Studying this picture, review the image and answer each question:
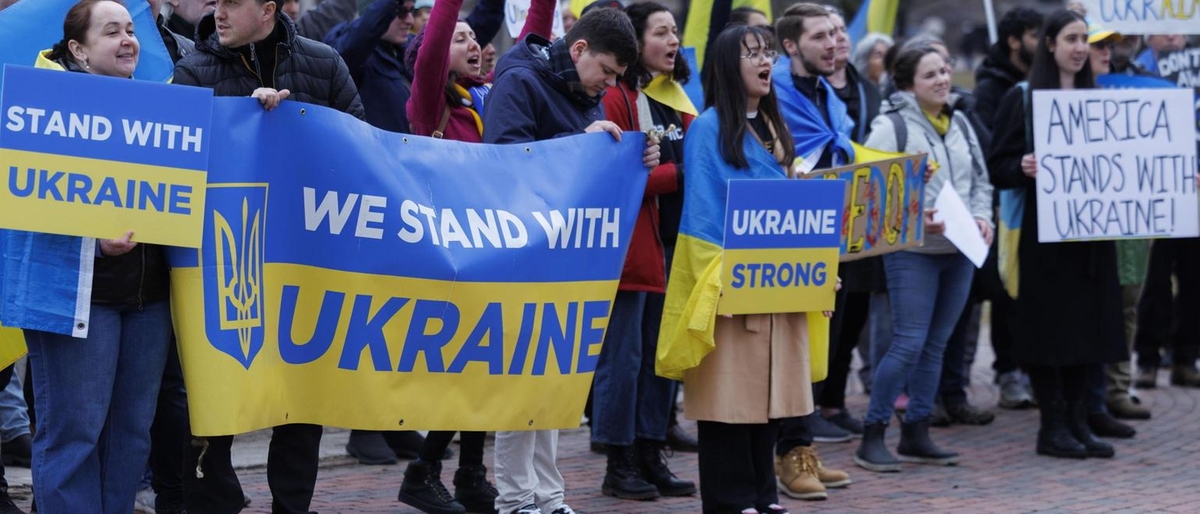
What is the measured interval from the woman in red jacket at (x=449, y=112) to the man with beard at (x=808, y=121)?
1.38 m

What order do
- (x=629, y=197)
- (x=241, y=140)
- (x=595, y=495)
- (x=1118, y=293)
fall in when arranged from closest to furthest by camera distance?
(x=241, y=140), (x=629, y=197), (x=595, y=495), (x=1118, y=293)

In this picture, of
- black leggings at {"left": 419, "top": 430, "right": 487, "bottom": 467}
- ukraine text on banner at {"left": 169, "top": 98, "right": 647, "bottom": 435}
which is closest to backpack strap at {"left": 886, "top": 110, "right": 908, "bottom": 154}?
ukraine text on banner at {"left": 169, "top": 98, "right": 647, "bottom": 435}

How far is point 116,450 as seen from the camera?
499 centimetres

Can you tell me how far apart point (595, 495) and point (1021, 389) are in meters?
3.93

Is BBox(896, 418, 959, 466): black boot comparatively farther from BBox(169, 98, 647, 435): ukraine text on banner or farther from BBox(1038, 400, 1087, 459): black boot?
BBox(169, 98, 647, 435): ukraine text on banner

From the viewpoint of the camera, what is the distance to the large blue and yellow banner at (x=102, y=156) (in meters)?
4.50

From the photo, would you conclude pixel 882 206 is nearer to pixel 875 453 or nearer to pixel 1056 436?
pixel 875 453

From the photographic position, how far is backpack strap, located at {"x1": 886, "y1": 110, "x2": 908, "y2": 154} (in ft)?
25.5

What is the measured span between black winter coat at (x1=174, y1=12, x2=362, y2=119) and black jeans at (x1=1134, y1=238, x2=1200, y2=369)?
6.99m

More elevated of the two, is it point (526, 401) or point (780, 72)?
point (780, 72)

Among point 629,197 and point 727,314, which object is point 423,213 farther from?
point 727,314

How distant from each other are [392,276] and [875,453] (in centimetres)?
343

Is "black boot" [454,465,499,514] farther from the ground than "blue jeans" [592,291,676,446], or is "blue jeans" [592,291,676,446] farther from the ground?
"blue jeans" [592,291,676,446]

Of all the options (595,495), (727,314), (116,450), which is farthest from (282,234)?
(595,495)
